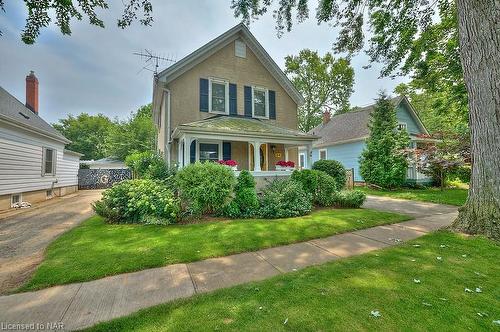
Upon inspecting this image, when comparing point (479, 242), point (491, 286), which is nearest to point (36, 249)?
point (491, 286)

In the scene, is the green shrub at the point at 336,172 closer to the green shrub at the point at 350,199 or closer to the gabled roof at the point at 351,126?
the green shrub at the point at 350,199

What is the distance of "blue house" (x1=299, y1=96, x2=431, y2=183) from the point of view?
16.7 m

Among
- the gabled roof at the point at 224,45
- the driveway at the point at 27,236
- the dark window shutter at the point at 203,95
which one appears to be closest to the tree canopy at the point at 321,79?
the gabled roof at the point at 224,45

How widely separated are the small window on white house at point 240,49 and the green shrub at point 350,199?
29.4ft

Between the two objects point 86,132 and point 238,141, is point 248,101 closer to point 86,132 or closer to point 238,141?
point 238,141

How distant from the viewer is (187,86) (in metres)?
10.8

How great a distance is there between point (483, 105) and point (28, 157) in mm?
17061

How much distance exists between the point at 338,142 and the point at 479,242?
50.9ft

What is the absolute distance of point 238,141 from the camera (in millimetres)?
11234

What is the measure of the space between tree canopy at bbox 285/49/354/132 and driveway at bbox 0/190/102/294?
2657cm

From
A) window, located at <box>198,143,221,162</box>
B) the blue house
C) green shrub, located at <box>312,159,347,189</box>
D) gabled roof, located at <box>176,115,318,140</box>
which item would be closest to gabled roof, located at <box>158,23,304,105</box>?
gabled roof, located at <box>176,115,318,140</box>

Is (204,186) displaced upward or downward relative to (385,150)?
downward

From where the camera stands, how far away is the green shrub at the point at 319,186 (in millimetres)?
9062

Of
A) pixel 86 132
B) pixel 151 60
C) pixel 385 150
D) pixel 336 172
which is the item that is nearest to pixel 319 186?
pixel 336 172
